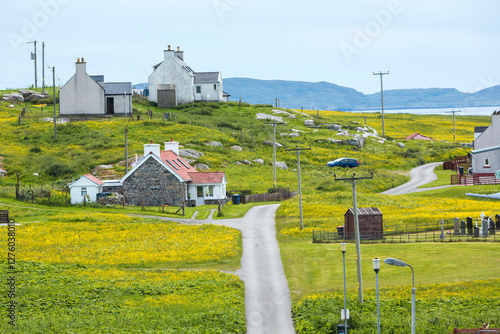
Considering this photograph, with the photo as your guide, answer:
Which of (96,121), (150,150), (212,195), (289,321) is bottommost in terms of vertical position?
(289,321)

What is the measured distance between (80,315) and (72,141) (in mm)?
70157

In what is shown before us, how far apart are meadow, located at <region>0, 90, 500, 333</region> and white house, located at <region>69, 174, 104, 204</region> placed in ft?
4.40

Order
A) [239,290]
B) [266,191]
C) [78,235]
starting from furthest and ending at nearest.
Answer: [266,191] < [78,235] < [239,290]

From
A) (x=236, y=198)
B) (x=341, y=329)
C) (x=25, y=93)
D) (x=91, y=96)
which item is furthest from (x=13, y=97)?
(x=341, y=329)

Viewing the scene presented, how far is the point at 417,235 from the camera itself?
51156 millimetres

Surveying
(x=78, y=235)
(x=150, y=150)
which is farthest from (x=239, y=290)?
(x=150, y=150)

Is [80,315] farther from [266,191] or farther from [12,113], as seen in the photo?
[12,113]

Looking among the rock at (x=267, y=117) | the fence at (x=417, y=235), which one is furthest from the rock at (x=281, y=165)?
the fence at (x=417, y=235)

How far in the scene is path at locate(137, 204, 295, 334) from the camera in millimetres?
30750

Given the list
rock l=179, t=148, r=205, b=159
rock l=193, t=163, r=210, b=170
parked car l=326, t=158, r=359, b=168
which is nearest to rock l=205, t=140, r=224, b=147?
rock l=179, t=148, r=205, b=159

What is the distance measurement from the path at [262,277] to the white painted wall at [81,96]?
54.2 meters

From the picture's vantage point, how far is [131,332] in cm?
2862

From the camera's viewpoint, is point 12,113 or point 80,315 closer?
point 80,315

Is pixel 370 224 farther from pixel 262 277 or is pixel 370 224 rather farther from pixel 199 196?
pixel 199 196
